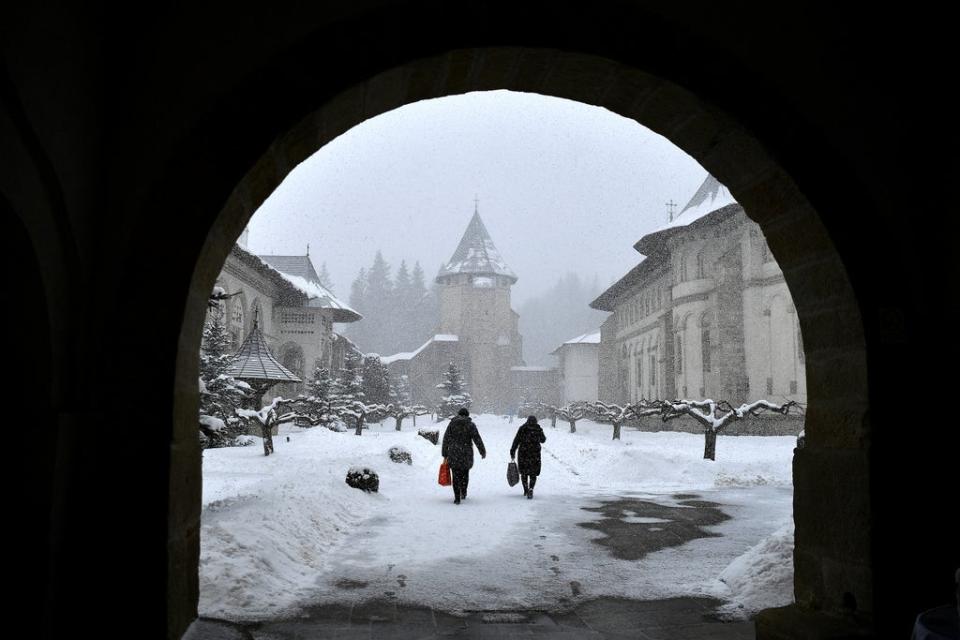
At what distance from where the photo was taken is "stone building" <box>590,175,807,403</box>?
28219 millimetres

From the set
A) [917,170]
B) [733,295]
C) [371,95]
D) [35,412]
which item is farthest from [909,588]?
[733,295]

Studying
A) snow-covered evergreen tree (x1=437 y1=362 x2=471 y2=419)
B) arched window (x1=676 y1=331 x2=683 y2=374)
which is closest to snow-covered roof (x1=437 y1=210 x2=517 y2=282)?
snow-covered evergreen tree (x1=437 y1=362 x2=471 y2=419)

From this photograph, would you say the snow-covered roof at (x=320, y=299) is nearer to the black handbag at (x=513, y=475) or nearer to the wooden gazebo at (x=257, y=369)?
the wooden gazebo at (x=257, y=369)

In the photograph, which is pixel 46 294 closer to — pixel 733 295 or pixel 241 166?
pixel 241 166

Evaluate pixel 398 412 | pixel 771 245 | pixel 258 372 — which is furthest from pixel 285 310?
pixel 771 245

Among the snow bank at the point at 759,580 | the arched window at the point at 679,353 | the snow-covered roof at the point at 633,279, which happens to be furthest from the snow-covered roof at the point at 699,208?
the snow bank at the point at 759,580

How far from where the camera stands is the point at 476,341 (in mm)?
68812

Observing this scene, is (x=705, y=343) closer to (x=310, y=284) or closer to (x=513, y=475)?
(x=513, y=475)

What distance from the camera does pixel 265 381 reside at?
15461mm

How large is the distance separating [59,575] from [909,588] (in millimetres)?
3417

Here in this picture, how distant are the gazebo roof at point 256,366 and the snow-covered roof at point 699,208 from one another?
22131 mm

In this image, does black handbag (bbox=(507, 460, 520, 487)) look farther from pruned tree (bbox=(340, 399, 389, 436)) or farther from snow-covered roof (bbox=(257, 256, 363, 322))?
snow-covered roof (bbox=(257, 256, 363, 322))

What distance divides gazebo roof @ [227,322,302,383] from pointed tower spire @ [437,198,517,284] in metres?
56.7

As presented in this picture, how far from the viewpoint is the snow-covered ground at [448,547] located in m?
4.66
